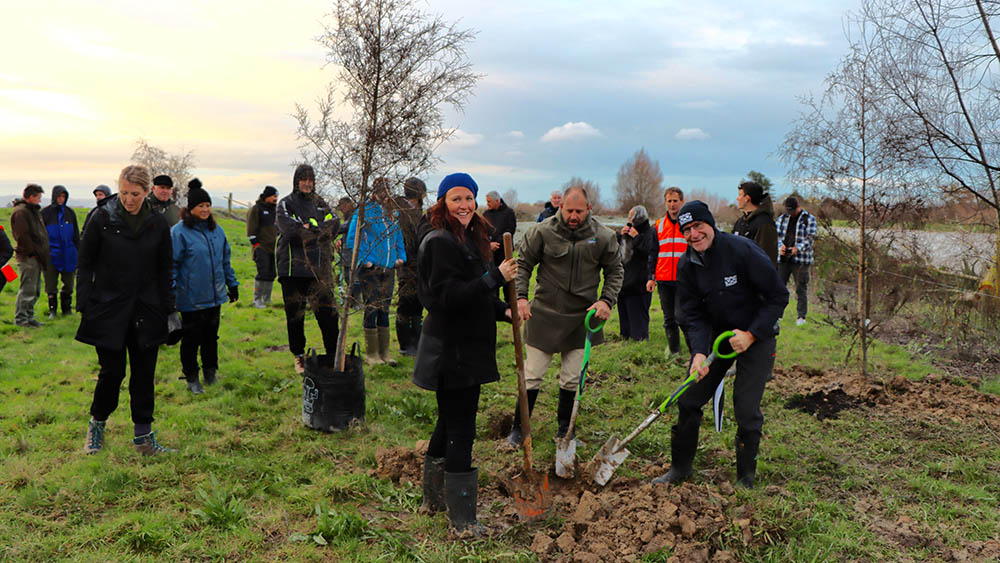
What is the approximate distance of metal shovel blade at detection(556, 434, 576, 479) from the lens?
4.86m

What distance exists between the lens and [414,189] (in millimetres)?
6180

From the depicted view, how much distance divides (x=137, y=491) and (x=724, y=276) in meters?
4.44

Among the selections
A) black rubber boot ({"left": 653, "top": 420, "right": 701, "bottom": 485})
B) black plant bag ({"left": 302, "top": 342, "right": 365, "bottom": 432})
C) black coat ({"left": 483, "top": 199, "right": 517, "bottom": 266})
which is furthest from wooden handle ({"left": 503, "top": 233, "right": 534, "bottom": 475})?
black coat ({"left": 483, "top": 199, "right": 517, "bottom": 266})

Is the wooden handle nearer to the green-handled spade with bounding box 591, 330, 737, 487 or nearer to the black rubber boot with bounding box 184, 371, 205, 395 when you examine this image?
the green-handled spade with bounding box 591, 330, 737, 487

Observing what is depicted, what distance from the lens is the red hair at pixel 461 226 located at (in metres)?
3.77

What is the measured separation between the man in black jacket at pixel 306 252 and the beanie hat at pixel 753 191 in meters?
4.57

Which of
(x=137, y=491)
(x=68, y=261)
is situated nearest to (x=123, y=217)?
(x=137, y=491)

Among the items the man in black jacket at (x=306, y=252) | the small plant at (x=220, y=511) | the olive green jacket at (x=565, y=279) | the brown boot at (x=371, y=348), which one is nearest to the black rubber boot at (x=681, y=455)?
the olive green jacket at (x=565, y=279)

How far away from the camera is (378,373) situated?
7.70 metres

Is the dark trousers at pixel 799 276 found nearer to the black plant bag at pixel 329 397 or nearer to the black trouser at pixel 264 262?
the black plant bag at pixel 329 397

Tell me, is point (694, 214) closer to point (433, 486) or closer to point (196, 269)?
point (433, 486)

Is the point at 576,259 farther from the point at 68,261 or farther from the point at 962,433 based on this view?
the point at 68,261

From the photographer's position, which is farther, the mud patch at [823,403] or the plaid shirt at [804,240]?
the plaid shirt at [804,240]

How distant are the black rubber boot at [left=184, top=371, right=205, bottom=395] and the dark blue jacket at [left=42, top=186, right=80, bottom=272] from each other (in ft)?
17.7
